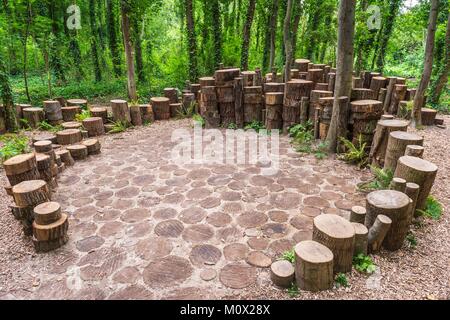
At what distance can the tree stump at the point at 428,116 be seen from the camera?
7262 mm

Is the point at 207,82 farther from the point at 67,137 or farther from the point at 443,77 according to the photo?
the point at 443,77

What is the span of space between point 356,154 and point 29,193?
503 centimetres

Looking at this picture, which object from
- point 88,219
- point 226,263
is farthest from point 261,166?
point 88,219

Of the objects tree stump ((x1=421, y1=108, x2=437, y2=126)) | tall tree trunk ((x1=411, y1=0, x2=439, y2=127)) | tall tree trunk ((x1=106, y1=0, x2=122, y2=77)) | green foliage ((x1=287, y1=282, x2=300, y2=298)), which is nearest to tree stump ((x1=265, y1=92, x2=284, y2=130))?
tall tree trunk ((x1=411, y1=0, x2=439, y2=127))

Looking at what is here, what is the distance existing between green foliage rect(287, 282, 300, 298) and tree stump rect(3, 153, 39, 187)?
3.51m

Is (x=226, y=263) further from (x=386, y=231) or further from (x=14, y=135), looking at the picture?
(x=14, y=135)

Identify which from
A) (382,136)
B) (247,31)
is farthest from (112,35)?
(382,136)

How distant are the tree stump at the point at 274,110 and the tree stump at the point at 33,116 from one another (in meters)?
5.94

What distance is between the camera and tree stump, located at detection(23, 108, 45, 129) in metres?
7.54

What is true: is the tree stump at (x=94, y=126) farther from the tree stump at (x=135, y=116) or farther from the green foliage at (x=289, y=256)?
the green foliage at (x=289, y=256)

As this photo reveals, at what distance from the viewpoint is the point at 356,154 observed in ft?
17.1
